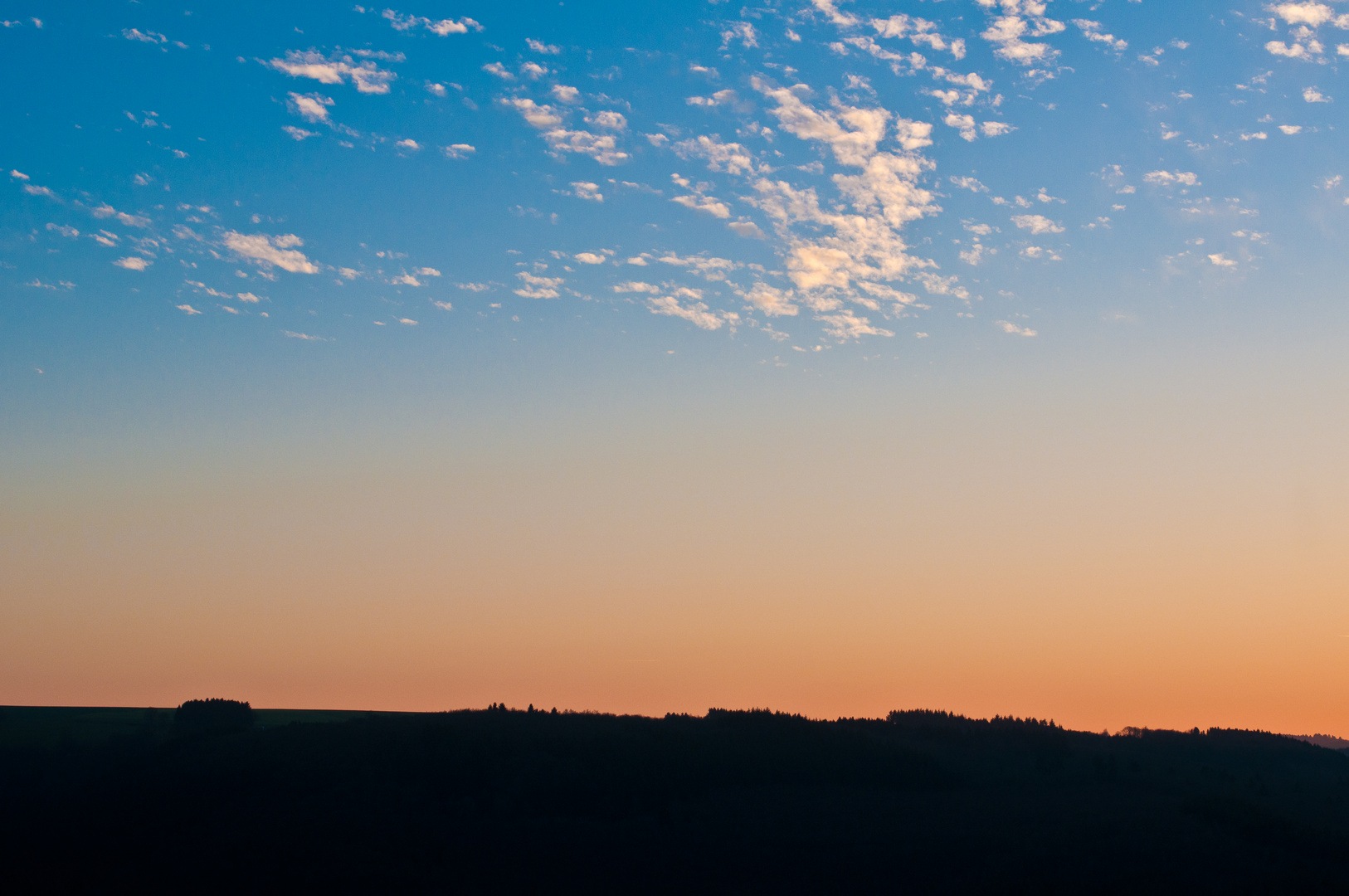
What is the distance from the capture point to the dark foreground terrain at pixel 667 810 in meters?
29.9

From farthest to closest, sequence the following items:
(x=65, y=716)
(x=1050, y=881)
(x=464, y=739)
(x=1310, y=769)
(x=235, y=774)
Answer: (x=65, y=716) → (x=1310, y=769) → (x=464, y=739) → (x=235, y=774) → (x=1050, y=881)

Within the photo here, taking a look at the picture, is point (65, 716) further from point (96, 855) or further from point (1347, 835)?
point (1347, 835)

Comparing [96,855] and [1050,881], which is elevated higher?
[1050,881]

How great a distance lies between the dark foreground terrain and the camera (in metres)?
29.9

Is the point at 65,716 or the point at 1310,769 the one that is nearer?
the point at 1310,769

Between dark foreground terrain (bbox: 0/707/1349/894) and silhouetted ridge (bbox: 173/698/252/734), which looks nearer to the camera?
dark foreground terrain (bbox: 0/707/1349/894)

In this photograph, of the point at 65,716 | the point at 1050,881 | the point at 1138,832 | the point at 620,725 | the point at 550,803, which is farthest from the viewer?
the point at 65,716

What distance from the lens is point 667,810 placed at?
122ft

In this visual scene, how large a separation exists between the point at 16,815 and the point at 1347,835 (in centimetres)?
4899

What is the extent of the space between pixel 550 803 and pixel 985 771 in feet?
65.4

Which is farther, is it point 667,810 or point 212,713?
point 212,713

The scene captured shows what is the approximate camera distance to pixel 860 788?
41.8 m

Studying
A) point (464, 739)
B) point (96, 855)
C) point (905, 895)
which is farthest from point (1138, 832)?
point (96, 855)

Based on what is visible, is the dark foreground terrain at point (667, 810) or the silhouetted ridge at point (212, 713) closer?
the dark foreground terrain at point (667, 810)
